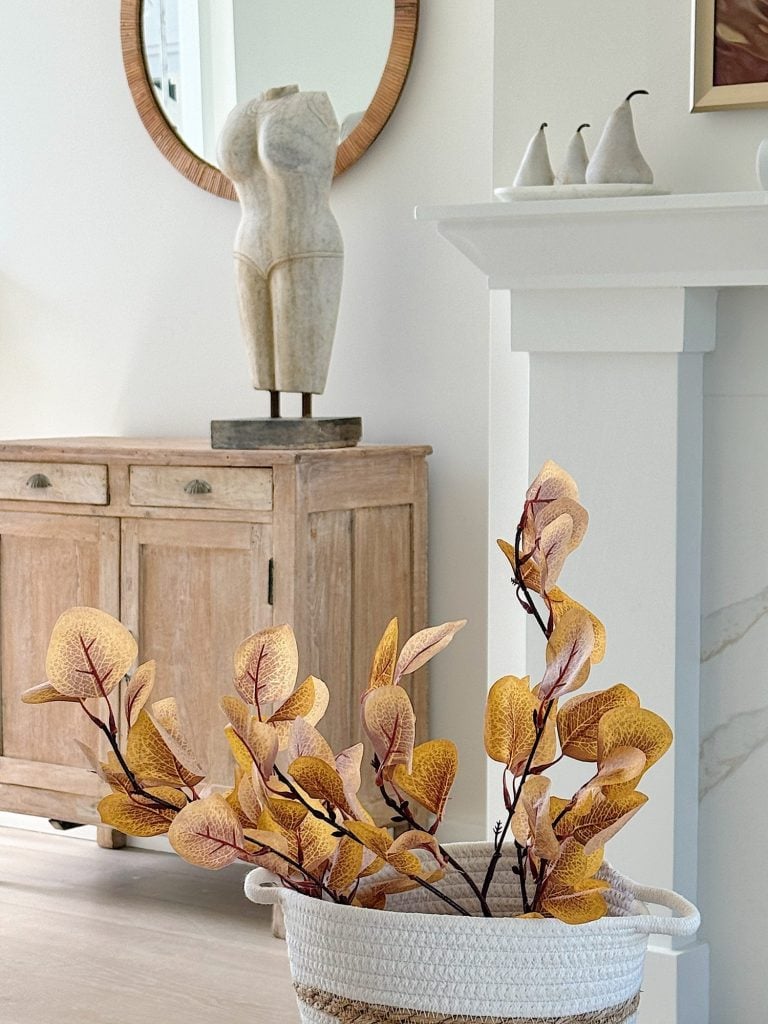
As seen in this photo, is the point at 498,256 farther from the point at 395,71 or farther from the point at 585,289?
the point at 395,71

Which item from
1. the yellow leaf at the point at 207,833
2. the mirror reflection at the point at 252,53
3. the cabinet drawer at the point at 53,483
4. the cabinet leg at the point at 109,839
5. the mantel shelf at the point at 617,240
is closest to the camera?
the yellow leaf at the point at 207,833

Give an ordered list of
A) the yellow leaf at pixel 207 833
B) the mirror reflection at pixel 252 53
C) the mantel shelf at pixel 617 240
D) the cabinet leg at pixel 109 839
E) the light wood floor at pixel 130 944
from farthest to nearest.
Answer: the cabinet leg at pixel 109 839
the mirror reflection at pixel 252 53
the light wood floor at pixel 130 944
the mantel shelf at pixel 617 240
the yellow leaf at pixel 207 833

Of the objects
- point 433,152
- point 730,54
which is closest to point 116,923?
point 433,152

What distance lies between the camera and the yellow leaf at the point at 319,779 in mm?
613

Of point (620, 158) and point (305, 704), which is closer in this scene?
point (305, 704)

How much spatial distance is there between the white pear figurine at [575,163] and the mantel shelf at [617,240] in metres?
0.11

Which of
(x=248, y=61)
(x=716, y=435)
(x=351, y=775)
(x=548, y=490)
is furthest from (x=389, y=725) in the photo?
(x=248, y=61)

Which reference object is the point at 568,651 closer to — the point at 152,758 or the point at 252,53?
the point at 152,758

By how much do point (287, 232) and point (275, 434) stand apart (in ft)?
1.39

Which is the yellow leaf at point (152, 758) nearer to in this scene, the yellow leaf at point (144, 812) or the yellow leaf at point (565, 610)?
the yellow leaf at point (144, 812)

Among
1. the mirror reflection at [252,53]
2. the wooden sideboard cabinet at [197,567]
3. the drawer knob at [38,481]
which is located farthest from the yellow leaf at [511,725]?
the mirror reflection at [252,53]

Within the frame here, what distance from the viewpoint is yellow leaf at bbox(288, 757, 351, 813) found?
0.61m

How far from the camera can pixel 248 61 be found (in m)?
3.17

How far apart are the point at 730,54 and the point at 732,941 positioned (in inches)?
51.2
